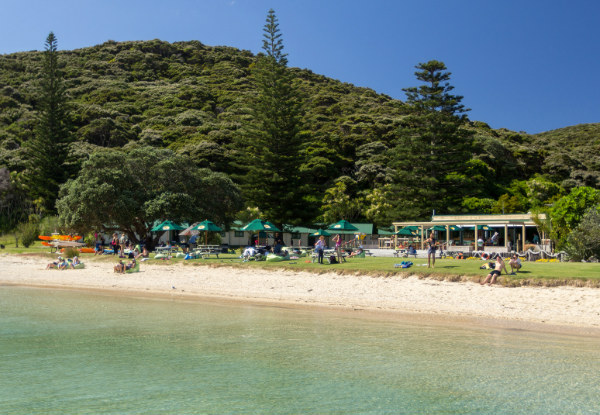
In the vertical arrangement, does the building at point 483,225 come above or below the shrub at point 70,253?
above

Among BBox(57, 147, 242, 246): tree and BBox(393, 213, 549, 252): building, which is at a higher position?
BBox(57, 147, 242, 246): tree

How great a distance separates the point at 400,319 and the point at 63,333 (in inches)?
252

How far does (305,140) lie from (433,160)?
934cm

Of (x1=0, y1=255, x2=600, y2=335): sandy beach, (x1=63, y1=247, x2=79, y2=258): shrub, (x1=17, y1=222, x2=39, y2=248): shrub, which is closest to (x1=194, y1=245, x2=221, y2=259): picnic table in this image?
(x1=0, y1=255, x2=600, y2=335): sandy beach

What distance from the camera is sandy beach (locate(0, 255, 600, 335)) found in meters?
9.28

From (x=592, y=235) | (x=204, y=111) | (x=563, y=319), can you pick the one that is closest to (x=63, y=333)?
(x=563, y=319)

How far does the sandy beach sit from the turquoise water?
904 mm

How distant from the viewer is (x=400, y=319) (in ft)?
31.9

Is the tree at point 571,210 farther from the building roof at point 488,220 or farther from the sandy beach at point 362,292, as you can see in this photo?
the sandy beach at point 362,292

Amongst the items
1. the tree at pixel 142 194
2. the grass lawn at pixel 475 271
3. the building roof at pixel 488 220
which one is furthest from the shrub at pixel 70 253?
the building roof at pixel 488 220

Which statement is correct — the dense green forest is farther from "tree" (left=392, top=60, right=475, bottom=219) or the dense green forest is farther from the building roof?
the building roof

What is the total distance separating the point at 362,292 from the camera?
12.2 m

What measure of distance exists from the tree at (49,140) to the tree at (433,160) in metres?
24.6

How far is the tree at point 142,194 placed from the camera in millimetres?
24203
